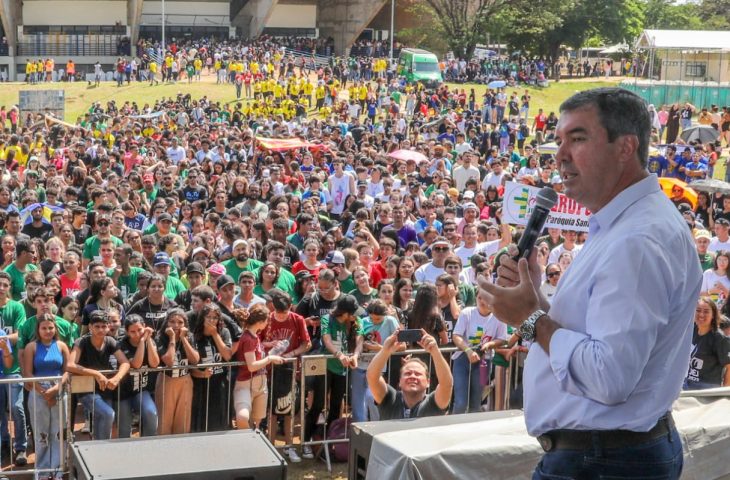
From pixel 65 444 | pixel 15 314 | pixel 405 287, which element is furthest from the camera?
pixel 405 287

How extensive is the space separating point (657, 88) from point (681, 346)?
127 feet

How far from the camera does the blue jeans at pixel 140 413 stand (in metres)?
7.88

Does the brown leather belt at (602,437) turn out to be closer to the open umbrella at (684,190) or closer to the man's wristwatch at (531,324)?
the man's wristwatch at (531,324)

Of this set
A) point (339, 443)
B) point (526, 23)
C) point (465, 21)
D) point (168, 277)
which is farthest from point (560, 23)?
point (339, 443)

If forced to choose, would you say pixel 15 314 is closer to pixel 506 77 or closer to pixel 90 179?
pixel 90 179

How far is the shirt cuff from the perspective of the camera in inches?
95.4

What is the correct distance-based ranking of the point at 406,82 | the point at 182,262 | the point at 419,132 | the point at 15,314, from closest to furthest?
1. the point at 15,314
2. the point at 182,262
3. the point at 419,132
4. the point at 406,82

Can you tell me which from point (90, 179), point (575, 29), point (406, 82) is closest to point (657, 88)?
point (406, 82)

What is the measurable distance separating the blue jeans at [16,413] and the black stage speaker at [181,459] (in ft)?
9.22

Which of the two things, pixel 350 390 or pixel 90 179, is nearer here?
pixel 350 390

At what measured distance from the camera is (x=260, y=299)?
9297 millimetres

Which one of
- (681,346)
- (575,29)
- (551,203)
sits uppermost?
(575,29)

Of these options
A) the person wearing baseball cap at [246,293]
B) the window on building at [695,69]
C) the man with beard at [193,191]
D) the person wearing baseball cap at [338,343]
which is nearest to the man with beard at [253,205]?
the man with beard at [193,191]

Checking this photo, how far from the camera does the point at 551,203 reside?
2.96 meters
